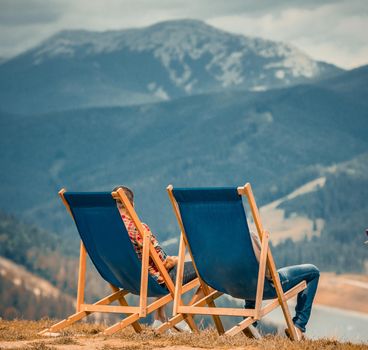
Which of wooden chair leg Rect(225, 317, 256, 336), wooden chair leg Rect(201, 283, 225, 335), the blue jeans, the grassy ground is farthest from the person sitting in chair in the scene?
the grassy ground

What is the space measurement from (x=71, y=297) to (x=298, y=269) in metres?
156

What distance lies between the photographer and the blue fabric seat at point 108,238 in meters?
11.1

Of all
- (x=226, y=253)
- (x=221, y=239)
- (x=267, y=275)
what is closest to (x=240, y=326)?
(x=267, y=275)

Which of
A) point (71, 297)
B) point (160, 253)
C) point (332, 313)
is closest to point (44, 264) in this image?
point (71, 297)

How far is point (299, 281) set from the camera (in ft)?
35.6

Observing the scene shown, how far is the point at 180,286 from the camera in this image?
10852mm

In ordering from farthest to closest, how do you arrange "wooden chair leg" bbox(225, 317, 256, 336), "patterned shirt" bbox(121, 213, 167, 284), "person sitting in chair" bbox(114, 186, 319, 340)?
1. "patterned shirt" bbox(121, 213, 167, 284)
2. "person sitting in chair" bbox(114, 186, 319, 340)
3. "wooden chair leg" bbox(225, 317, 256, 336)

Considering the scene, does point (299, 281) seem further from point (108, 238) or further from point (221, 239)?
point (108, 238)

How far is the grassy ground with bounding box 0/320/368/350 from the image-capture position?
9383mm

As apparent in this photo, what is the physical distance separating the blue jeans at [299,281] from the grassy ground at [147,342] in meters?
0.56

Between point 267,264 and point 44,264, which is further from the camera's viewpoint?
point 44,264

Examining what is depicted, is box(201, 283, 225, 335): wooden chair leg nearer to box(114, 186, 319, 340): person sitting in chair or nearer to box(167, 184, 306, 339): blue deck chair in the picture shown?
box(167, 184, 306, 339): blue deck chair

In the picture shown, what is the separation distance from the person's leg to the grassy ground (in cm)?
57

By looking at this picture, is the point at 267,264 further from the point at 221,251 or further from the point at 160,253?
the point at 160,253
